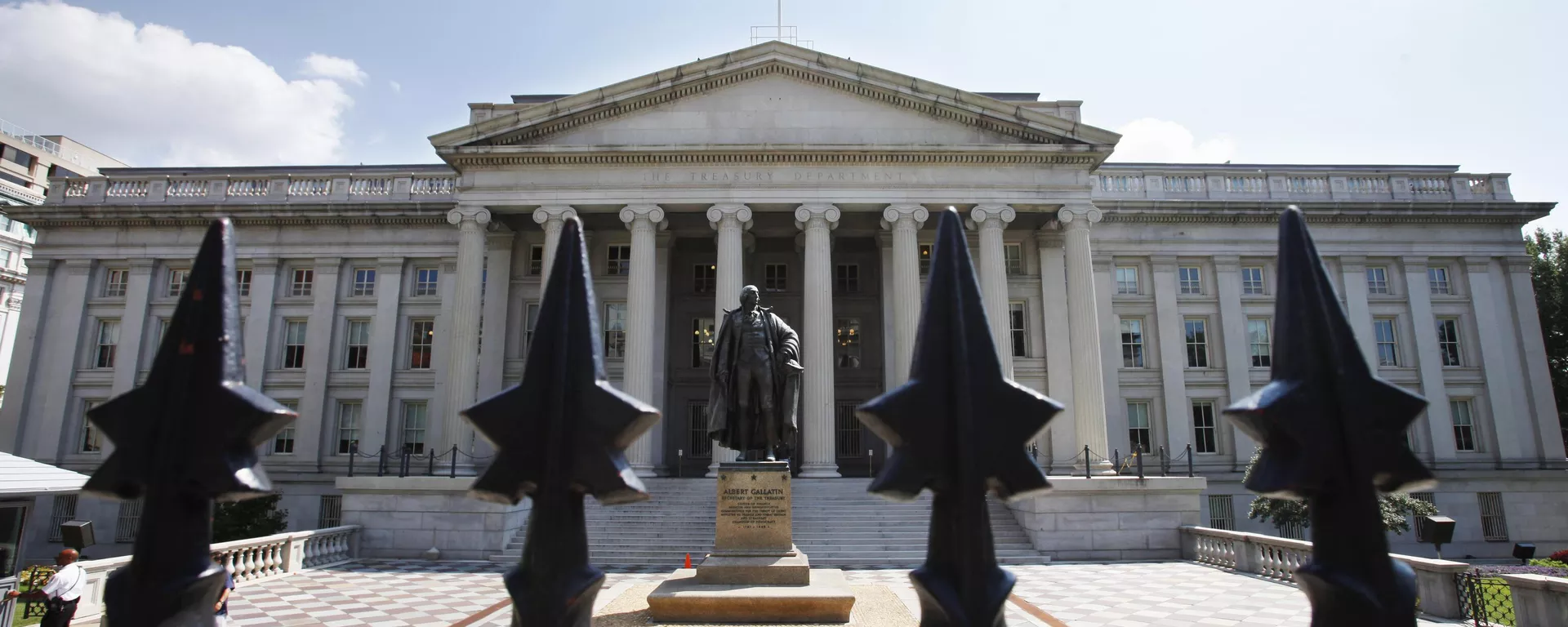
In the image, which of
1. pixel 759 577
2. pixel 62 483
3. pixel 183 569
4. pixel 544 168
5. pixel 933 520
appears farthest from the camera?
pixel 544 168

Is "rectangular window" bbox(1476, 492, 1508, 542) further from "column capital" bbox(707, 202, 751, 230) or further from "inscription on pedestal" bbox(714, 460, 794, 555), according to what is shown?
"inscription on pedestal" bbox(714, 460, 794, 555)

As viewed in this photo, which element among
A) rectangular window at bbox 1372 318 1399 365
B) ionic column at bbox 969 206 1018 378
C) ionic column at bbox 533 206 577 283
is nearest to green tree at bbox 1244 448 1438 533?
ionic column at bbox 969 206 1018 378

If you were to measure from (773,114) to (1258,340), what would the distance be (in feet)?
73.8

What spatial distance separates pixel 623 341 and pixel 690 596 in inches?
996

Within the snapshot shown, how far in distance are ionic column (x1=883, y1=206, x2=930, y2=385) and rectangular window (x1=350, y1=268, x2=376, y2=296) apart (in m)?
22.6

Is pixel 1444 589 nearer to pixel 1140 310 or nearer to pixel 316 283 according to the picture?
pixel 1140 310

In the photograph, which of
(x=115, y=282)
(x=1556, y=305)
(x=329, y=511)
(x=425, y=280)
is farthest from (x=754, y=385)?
(x=1556, y=305)

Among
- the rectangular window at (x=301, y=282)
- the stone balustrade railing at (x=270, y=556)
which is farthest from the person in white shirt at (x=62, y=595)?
the rectangular window at (x=301, y=282)

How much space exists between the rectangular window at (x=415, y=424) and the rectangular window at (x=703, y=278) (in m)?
12.2

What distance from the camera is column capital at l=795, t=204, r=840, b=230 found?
94.5 feet

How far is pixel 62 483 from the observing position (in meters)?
12.8

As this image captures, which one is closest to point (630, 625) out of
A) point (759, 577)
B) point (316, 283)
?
point (759, 577)

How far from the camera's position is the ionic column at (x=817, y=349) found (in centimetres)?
2688

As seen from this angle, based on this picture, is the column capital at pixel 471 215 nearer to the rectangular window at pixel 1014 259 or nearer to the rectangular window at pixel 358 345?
the rectangular window at pixel 358 345
